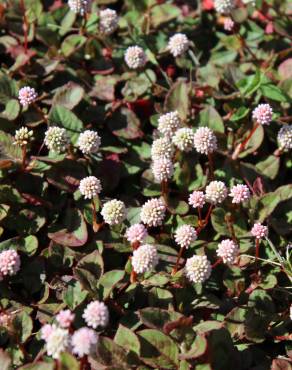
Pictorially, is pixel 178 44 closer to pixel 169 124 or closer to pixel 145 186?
pixel 169 124

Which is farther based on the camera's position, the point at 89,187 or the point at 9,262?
the point at 89,187

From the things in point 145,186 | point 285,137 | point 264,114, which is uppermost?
point 264,114

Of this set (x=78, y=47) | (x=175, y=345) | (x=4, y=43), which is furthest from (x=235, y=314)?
(x=4, y=43)

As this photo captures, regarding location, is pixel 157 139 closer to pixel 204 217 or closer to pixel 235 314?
pixel 204 217

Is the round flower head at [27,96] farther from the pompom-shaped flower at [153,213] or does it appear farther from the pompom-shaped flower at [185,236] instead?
the pompom-shaped flower at [185,236]

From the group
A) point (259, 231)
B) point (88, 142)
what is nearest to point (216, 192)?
point (259, 231)

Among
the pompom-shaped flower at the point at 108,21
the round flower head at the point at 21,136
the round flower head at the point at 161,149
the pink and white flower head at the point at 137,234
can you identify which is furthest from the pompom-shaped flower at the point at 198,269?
the pompom-shaped flower at the point at 108,21
